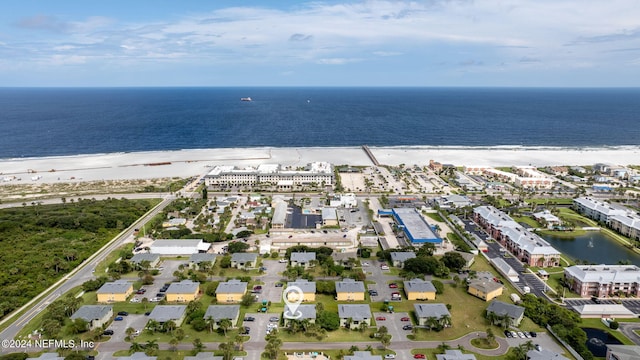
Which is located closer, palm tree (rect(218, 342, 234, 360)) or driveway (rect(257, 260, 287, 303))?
palm tree (rect(218, 342, 234, 360))

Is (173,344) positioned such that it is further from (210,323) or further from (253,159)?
(253,159)

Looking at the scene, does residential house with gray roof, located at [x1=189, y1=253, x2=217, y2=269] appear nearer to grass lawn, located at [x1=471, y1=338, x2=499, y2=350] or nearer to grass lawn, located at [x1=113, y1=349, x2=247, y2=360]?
grass lawn, located at [x1=113, y1=349, x2=247, y2=360]

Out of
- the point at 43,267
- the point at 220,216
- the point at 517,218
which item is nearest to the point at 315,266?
the point at 220,216

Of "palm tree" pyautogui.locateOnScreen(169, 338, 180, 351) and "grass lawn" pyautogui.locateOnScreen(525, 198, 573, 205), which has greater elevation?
"grass lawn" pyautogui.locateOnScreen(525, 198, 573, 205)

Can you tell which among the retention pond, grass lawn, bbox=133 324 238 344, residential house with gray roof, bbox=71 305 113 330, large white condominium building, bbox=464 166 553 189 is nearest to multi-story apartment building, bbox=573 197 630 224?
the retention pond

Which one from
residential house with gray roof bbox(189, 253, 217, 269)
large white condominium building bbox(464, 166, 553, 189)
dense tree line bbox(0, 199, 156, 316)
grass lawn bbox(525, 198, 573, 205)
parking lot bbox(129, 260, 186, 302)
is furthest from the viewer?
large white condominium building bbox(464, 166, 553, 189)

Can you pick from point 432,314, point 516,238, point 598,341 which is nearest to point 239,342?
point 432,314
